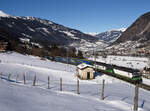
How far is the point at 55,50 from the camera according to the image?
92.1 m

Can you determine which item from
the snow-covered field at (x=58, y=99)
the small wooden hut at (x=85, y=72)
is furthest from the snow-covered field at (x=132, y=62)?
the snow-covered field at (x=58, y=99)

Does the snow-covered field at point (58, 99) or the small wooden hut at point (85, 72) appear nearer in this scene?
the snow-covered field at point (58, 99)

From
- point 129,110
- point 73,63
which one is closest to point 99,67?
point 73,63

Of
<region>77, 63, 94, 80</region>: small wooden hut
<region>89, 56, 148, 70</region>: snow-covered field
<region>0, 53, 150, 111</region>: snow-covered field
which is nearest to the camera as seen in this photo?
<region>0, 53, 150, 111</region>: snow-covered field


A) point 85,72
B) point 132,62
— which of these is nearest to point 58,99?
point 85,72

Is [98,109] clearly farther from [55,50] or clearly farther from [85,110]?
[55,50]

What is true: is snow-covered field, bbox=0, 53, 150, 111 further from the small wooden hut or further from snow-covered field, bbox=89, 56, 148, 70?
snow-covered field, bbox=89, 56, 148, 70

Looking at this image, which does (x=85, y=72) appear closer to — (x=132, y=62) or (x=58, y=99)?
(x=58, y=99)

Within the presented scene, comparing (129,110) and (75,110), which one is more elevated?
(75,110)

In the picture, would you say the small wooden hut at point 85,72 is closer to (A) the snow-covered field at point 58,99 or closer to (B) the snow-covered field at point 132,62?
(A) the snow-covered field at point 58,99

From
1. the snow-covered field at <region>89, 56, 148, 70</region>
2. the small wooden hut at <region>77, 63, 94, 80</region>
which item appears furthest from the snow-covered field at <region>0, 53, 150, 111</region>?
the snow-covered field at <region>89, 56, 148, 70</region>

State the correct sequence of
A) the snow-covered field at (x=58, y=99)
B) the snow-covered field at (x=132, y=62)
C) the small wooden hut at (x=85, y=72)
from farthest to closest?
the snow-covered field at (x=132, y=62) → the small wooden hut at (x=85, y=72) → the snow-covered field at (x=58, y=99)

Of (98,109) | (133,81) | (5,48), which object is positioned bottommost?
(133,81)

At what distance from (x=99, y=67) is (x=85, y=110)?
137ft
